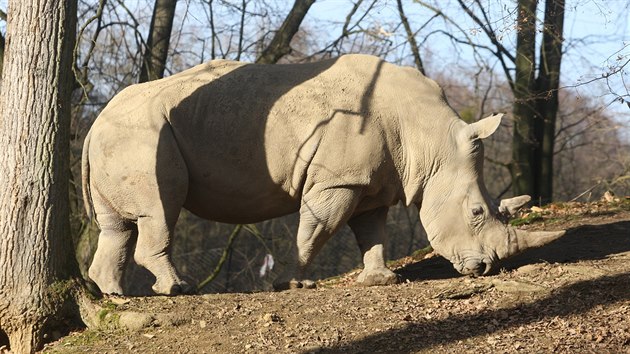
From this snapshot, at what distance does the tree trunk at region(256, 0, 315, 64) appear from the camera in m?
13.9

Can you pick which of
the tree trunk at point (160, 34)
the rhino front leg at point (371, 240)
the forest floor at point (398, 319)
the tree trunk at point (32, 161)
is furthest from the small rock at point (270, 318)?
the tree trunk at point (160, 34)

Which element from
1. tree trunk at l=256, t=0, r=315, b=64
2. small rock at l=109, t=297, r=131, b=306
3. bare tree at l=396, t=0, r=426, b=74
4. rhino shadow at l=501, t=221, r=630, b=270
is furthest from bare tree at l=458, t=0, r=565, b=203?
small rock at l=109, t=297, r=131, b=306

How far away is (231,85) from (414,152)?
6.21 feet

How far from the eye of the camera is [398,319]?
714cm

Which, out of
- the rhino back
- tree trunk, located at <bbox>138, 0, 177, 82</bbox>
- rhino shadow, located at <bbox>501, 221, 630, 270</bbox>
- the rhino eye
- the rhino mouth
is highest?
tree trunk, located at <bbox>138, 0, 177, 82</bbox>

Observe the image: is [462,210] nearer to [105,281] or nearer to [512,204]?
[512,204]

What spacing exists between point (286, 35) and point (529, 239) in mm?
6080

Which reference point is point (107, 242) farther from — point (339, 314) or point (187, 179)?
point (339, 314)

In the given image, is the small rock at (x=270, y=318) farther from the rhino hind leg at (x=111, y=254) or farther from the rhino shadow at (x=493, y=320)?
the rhino hind leg at (x=111, y=254)

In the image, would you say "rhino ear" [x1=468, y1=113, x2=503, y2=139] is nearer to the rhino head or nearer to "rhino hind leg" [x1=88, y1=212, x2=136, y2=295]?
the rhino head

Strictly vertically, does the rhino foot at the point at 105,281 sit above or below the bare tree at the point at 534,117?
below

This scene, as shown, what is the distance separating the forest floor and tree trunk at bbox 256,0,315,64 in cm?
621

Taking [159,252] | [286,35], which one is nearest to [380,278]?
[159,252]

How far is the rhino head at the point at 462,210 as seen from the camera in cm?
920
